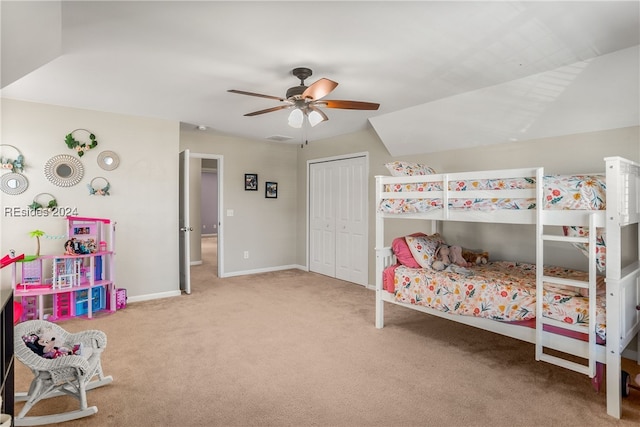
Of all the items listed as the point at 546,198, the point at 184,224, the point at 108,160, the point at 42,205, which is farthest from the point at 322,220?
the point at 546,198

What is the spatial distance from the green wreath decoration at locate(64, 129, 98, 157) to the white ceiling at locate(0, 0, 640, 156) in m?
0.37

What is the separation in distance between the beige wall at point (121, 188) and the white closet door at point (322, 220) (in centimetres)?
241

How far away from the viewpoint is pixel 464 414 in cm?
216

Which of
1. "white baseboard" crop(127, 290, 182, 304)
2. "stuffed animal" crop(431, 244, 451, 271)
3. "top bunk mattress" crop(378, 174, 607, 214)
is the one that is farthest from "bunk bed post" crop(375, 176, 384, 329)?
"white baseboard" crop(127, 290, 182, 304)

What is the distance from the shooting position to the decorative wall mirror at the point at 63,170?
4.03 m

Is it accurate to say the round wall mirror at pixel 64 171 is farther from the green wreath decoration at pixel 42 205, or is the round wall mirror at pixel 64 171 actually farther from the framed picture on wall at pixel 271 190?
the framed picture on wall at pixel 271 190

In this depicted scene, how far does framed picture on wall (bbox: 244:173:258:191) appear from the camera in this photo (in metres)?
6.19

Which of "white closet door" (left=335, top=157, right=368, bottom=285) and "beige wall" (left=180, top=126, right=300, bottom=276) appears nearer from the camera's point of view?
"white closet door" (left=335, top=157, right=368, bottom=285)

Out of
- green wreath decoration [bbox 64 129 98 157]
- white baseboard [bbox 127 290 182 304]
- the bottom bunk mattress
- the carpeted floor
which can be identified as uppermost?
green wreath decoration [bbox 64 129 98 157]

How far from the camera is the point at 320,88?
2627 mm

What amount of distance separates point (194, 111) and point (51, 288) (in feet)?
8.13

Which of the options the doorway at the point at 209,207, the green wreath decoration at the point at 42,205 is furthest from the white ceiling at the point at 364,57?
the doorway at the point at 209,207

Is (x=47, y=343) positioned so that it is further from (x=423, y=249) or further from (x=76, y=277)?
(x=423, y=249)

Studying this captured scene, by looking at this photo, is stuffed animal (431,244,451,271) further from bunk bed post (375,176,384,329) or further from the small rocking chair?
the small rocking chair
